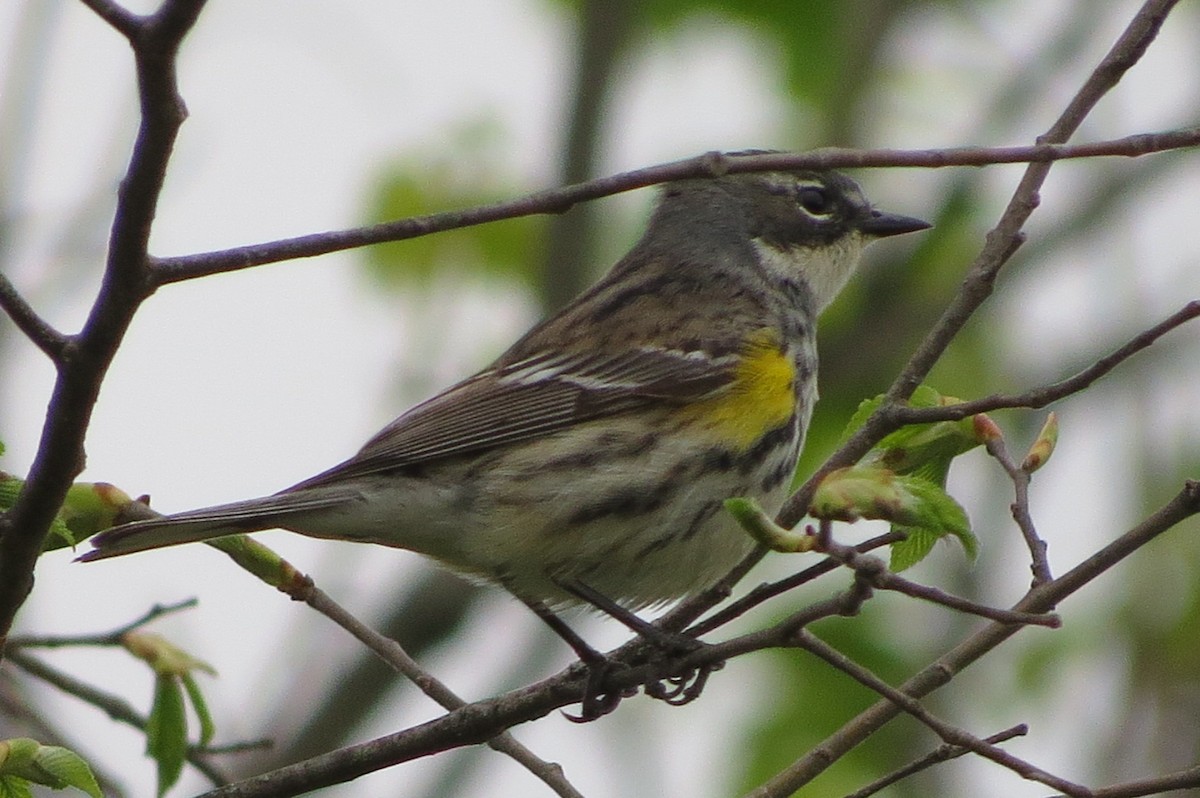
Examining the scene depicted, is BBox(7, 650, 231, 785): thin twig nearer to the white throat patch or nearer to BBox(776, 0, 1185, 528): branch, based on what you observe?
BBox(776, 0, 1185, 528): branch

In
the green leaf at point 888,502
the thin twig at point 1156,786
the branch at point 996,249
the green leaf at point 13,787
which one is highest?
the branch at point 996,249

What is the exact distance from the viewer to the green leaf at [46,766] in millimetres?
3016

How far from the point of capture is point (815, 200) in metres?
6.61

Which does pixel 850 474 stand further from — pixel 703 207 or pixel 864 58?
pixel 864 58

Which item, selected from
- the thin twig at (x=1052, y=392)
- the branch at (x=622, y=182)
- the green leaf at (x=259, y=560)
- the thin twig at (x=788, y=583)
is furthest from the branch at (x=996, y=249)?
the green leaf at (x=259, y=560)

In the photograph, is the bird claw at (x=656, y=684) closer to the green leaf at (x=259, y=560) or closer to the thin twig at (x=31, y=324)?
the green leaf at (x=259, y=560)

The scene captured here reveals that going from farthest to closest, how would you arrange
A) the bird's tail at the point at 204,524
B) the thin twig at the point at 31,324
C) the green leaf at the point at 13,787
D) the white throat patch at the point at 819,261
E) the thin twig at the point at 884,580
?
the white throat patch at the point at 819,261 < the bird's tail at the point at 204,524 < the green leaf at the point at 13,787 < the thin twig at the point at 884,580 < the thin twig at the point at 31,324

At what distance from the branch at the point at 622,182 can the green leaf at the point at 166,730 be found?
1.50m

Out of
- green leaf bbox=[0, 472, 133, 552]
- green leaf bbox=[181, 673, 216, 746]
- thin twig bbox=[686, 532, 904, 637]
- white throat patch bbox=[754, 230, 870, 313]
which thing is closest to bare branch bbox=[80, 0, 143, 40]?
green leaf bbox=[0, 472, 133, 552]

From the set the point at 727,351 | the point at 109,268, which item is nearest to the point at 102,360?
the point at 109,268

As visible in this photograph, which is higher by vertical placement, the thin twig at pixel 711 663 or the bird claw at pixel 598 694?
the bird claw at pixel 598 694

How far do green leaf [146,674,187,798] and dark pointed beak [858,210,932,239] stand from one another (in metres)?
3.56

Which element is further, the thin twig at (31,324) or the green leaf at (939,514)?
the green leaf at (939,514)

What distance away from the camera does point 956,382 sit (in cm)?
930
